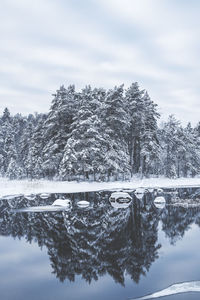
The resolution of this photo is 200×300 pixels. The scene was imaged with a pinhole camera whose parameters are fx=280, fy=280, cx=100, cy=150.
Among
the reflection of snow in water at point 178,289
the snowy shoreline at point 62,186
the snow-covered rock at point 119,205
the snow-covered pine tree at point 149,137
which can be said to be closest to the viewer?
the reflection of snow in water at point 178,289

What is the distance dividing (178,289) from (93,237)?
8.96 m

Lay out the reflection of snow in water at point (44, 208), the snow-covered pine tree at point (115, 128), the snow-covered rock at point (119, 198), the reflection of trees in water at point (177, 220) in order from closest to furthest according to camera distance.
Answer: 1. the reflection of trees in water at point (177, 220)
2. the reflection of snow in water at point (44, 208)
3. the snow-covered rock at point (119, 198)
4. the snow-covered pine tree at point (115, 128)

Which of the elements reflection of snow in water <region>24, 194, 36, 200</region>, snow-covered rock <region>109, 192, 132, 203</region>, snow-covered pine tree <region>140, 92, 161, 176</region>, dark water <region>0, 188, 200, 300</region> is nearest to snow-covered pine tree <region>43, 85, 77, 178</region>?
reflection of snow in water <region>24, 194, 36, 200</region>

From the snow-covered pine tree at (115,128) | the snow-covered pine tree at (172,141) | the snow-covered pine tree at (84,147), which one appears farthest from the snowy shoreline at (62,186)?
the snow-covered pine tree at (172,141)

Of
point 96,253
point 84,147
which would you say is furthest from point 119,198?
point 96,253

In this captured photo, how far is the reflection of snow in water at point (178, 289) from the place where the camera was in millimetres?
11613

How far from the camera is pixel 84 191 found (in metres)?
43.8

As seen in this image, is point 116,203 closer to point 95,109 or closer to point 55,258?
point 55,258

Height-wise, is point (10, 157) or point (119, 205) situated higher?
Answer: point (10, 157)

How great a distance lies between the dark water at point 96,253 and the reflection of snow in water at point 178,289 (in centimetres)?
34

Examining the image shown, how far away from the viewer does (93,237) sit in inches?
796

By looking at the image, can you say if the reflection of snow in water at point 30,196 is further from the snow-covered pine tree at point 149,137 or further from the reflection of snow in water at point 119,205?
the snow-covered pine tree at point 149,137

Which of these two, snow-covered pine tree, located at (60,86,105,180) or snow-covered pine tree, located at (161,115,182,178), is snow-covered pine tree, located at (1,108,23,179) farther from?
snow-covered pine tree, located at (161,115,182,178)

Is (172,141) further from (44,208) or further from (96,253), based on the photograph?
(96,253)
